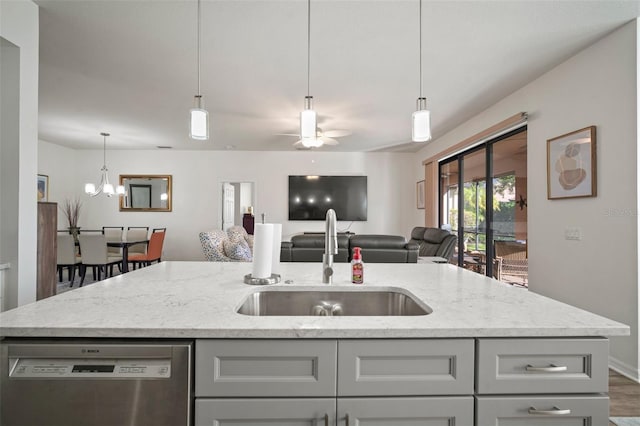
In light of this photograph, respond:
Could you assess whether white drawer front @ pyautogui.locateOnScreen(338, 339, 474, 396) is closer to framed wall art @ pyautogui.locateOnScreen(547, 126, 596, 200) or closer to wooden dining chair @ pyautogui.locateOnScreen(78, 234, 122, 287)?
framed wall art @ pyautogui.locateOnScreen(547, 126, 596, 200)

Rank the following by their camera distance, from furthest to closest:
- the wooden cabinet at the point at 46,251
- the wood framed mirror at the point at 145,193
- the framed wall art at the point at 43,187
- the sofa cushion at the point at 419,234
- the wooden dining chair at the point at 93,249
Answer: the wood framed mirror at the point at 145,193
the framed wall art at the point at 43,187
the sofa cushion at the point at 419,234
the wooden dining chair at the point at 93,249
the wooden cabinet at the point at 46,251

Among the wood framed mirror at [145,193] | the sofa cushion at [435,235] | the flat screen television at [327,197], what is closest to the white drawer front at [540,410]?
the sofa cushion at [435,235]

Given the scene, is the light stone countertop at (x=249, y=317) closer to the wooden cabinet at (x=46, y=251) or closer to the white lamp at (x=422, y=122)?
the white lamp at (x=422, y=122)

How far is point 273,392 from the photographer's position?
0.84 metres

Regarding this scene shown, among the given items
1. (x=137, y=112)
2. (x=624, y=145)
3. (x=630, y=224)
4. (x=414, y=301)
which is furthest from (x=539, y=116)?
(x=137, y=112)

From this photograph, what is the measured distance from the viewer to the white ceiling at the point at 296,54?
6.89 ft

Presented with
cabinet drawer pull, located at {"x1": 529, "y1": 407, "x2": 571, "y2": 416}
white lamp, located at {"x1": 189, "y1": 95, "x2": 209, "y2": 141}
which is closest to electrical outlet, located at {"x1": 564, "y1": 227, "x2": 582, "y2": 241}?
cabinet drawer pull, located at {"x1": 529, "y1": 407, "x2": 571, "y2": 416}

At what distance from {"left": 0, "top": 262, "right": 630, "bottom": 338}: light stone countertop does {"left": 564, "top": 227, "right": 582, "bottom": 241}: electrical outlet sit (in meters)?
1.81

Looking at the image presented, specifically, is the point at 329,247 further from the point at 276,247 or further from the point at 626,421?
the point at 626,421

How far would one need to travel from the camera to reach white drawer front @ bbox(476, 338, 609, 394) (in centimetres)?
86

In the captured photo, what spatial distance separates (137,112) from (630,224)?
517cm

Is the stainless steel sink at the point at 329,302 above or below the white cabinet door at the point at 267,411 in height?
above

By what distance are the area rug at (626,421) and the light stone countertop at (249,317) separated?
1.18 meters

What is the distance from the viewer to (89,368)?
833mm
